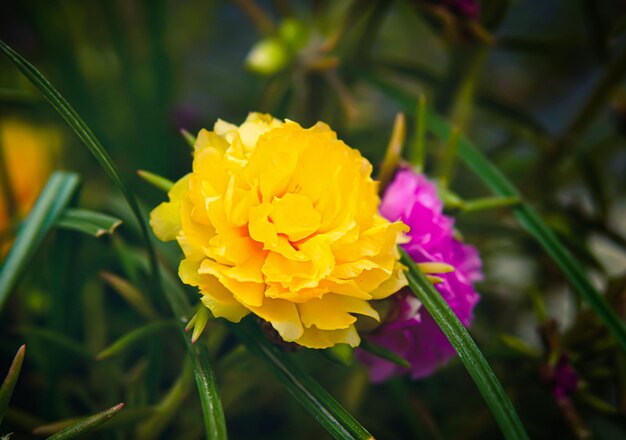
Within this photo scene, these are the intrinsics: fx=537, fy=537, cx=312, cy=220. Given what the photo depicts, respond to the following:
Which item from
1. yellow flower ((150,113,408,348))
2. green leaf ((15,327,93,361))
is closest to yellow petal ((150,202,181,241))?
yellow flower ((150,113,408,348))

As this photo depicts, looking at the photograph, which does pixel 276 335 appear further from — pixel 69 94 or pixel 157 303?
pixel 69 94

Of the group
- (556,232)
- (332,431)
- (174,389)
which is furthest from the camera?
(556,232)

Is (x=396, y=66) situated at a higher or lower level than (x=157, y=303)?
higher

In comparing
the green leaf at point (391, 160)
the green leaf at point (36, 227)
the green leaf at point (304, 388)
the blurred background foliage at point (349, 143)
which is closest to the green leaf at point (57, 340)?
the blurred background foliage at point (349, 143)

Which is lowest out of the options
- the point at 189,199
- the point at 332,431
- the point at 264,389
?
the point at 264,389

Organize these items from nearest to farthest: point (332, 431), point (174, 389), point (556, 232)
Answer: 1. point (332, 431)
2. point (174, 389)
3. point (556, 232)

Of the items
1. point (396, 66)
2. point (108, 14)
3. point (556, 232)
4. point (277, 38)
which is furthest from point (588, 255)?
point (108, 14)

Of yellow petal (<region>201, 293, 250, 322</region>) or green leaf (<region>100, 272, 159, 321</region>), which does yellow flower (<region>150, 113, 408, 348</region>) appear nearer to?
yellow petal (<region>201, 293, 250, 322</region>)

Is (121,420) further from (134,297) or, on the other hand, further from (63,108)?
(63,108)
